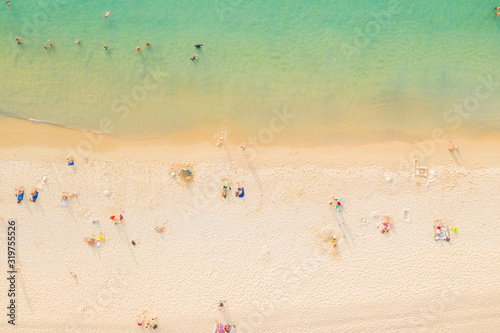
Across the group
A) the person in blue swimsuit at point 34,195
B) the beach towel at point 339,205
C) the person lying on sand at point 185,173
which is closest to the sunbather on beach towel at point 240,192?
the person lying on sand at point 185,173

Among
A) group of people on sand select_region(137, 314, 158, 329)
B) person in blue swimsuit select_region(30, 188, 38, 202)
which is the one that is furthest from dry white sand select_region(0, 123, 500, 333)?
group of people on sand select_region(137, 314, 158, 329)

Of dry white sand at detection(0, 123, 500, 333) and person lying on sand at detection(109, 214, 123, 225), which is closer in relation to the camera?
dry white sand at detection(0, 123, 500, 333)

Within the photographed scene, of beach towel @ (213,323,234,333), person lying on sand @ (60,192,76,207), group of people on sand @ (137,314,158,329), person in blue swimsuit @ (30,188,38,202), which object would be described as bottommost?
beach towel @ (213,323,234,333)

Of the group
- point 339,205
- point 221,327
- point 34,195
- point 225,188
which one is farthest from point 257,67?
point 221,327

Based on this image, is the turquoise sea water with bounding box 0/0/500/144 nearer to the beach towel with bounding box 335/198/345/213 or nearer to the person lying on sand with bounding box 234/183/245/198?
the person lying on sand with bounding box 234/183/245/198

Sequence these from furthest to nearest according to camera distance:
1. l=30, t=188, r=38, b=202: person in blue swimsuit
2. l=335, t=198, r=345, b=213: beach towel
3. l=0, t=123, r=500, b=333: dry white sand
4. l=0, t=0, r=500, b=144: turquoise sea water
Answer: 1. l=0, t=0, r=500, b=144: turquoise sea water
2. l=30, t=188, r=38, b=202: person in blue swimsuit
3. l=335, t=198, r=345, b=213: beach towel
4. l=0, t=123, r=500, b=333: dry white sand

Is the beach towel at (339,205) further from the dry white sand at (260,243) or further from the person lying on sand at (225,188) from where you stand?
the person lying on sand at (225,188)
